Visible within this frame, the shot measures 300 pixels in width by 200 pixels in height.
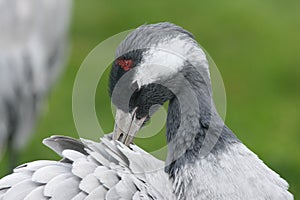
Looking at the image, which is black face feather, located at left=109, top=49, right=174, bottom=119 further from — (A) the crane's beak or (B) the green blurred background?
(B) the green blurred background

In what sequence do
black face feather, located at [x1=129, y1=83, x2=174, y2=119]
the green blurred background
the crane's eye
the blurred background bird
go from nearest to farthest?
the crane's eye
black face feather, located at [x1=129, y1=83, x2=174, y2=119]
the blurred background bird
the green blurred background

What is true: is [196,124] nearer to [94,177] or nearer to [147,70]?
[147,70]

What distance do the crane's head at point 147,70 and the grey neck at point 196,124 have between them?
0.04 m

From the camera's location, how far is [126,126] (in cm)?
312

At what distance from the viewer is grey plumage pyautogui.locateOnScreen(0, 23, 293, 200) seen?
9.96 ft

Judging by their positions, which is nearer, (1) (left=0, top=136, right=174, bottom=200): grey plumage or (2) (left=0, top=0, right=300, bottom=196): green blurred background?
(1) (left=0, top=136, right=174, bottom=200): grey plumage

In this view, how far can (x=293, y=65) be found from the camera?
7.07m

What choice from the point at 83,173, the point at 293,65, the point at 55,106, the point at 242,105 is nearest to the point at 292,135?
the point at 242,105

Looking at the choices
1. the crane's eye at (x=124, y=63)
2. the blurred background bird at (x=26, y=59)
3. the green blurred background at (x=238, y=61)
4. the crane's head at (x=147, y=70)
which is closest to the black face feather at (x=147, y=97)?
the crane's head at (x=147, y=70)

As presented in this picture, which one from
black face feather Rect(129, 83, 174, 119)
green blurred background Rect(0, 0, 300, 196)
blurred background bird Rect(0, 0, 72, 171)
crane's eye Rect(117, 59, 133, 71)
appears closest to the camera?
A: crane's eye Rect(117, 59, 133, 71)

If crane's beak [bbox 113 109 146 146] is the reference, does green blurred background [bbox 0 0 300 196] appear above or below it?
below

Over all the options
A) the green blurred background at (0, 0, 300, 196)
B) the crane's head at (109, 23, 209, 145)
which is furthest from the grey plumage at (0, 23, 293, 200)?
the green blurred background at (0, 0, 300, 196)

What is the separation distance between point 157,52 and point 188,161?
1.27ft

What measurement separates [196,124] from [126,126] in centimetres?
23
